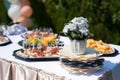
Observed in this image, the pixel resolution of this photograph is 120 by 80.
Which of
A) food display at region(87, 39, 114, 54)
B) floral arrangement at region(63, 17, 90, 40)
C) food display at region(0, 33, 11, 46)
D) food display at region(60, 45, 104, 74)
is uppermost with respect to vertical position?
floral arrangement at region(63, 17, 90, 40)

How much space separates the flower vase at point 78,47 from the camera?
2049 mm

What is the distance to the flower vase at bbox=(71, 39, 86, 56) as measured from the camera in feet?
6.72

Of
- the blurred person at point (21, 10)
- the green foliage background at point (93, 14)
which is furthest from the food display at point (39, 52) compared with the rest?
the blurred person at point (21, 10)

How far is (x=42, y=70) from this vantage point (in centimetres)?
197

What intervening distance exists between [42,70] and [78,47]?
306 mm

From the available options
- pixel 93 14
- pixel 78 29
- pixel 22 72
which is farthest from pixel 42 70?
pixel 93 14

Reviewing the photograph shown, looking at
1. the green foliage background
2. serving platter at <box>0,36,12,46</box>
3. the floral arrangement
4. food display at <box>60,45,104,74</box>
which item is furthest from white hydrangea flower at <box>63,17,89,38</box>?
the green foliage background

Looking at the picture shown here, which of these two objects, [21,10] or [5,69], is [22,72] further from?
[21,10]

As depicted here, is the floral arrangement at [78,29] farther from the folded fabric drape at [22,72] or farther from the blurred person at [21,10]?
the blurred person at [21,10]

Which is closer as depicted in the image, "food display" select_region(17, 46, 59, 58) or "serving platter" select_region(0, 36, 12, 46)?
"food display" select_region(17, 46, 59, 58)

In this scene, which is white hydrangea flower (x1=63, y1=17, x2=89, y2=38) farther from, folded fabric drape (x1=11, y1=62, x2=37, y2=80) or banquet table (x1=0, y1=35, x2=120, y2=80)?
folded fabric drape (x1=11, y1=62, x2=37, y2=80)

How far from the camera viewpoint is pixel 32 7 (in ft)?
15.1

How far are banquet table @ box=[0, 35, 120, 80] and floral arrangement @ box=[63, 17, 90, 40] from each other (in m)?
0.23

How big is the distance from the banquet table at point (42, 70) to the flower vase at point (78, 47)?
145 mm
